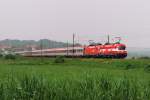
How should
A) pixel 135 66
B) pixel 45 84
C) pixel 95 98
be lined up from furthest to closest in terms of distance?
pixel 135 66 < pixel 45 84 < pixel 95 98

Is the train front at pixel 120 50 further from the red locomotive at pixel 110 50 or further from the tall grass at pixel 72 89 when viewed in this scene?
the tall grass at pixel 72 89

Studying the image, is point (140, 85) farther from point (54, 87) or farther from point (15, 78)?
point (15, 78)

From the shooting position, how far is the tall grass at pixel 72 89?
7340 mm

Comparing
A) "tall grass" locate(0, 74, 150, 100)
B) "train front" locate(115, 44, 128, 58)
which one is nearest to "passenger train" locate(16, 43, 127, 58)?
"train front" locate(115, 44, 128, 58)

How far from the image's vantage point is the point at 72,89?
7586mm

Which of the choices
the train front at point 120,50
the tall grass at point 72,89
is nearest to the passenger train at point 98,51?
the train front at point 120,50

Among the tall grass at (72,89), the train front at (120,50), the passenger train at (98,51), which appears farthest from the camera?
the passenger train at (98,51)

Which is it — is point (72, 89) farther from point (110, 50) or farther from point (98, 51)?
point (98, 51)

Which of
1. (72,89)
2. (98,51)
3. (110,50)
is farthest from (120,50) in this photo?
(72,89)

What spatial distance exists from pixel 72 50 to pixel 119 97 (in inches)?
2098

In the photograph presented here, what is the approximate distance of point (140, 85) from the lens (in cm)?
792

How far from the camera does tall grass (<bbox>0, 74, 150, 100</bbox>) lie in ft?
24.1

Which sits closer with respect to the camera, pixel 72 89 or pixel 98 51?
pixel 72 89

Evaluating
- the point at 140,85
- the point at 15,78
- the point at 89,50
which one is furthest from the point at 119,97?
the point at 89,50
